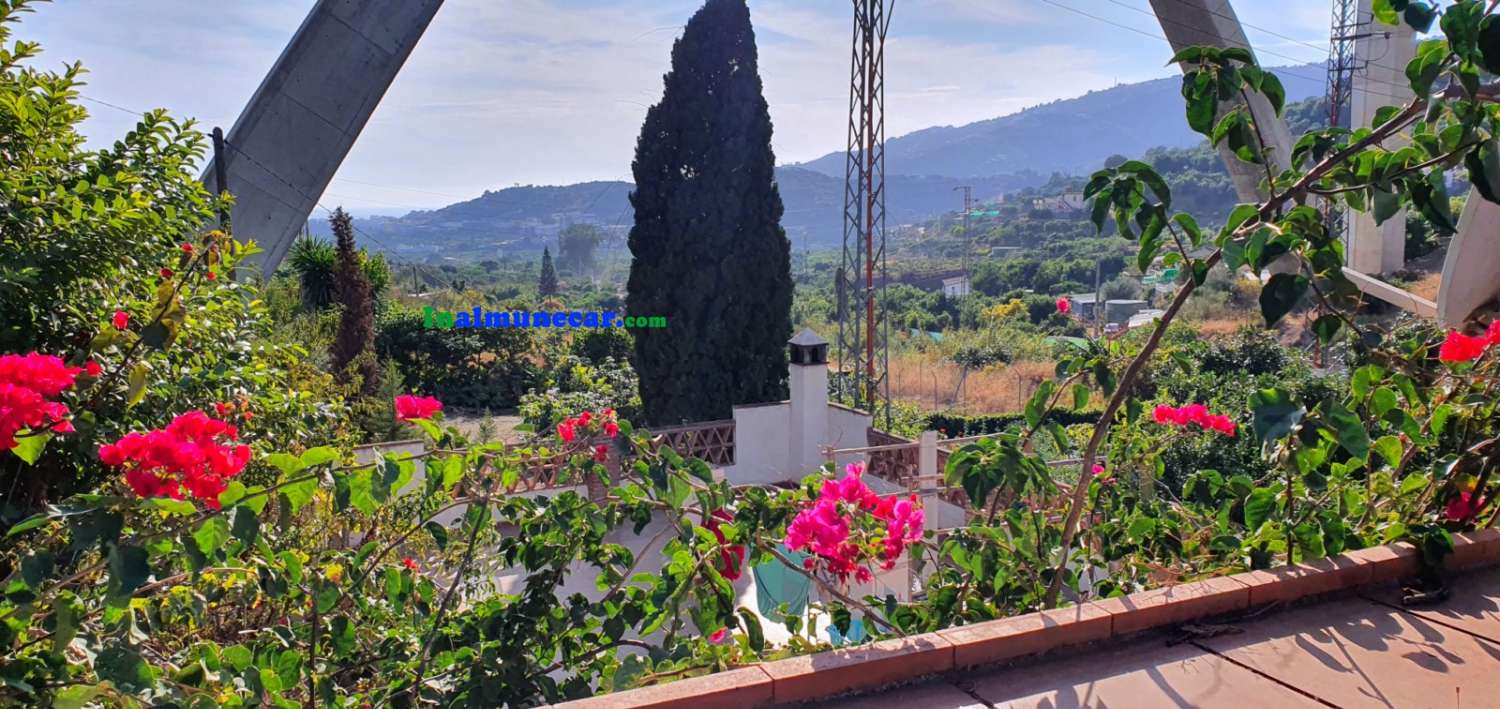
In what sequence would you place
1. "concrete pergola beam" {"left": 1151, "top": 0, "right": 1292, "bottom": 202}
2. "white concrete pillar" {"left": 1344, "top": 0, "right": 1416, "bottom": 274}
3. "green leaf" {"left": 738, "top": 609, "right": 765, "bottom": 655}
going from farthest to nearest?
"white concrete pillar" {"left": 1344, "top": 0, "right": 1416, "bottom": 274} → "concrete pergola beam" {"left": 1151, "top": 0, "right": 1292, "bottom": 202} → "green leaf" {"left": 738, "top": 609, "right": 765, "bottom": 655}

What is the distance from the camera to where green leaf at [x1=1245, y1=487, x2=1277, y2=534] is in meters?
1.92

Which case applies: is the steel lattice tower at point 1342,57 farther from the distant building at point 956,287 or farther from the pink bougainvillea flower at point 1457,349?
the distant building at point 956,287

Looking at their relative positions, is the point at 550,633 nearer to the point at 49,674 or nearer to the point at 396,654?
the point at 396,654

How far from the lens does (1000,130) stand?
485 feet

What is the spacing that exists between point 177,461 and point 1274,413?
1.54 m

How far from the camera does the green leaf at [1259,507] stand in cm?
192

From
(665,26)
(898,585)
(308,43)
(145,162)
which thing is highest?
(665,26)

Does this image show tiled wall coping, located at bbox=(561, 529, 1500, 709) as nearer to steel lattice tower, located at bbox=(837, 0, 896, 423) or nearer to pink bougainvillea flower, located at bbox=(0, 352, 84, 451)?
pink bougainvillea flower, located at bbox=(0, 352, 84, 451)

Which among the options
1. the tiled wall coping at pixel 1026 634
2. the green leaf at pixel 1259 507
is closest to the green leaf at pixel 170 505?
the tiled wall coping at pixel 1026 634

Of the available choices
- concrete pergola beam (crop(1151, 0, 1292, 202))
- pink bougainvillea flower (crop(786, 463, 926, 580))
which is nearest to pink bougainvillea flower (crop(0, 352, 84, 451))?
pink bougainvillea flower (crop(786, 463, 926, 580))

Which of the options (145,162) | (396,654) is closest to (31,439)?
(396,654)

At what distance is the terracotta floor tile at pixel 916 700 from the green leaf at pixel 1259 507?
89 cm

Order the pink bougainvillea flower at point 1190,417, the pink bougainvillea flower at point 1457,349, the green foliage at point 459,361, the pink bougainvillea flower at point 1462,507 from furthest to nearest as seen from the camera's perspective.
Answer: the green foliage at point 459,361 → the pink bougainvillea flower at point 1190,417 → the pink bougainvillea flower at point 1462,507 → the pink bougainvillea flower at point 1457,349

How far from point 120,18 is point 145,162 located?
7101 millimetres
